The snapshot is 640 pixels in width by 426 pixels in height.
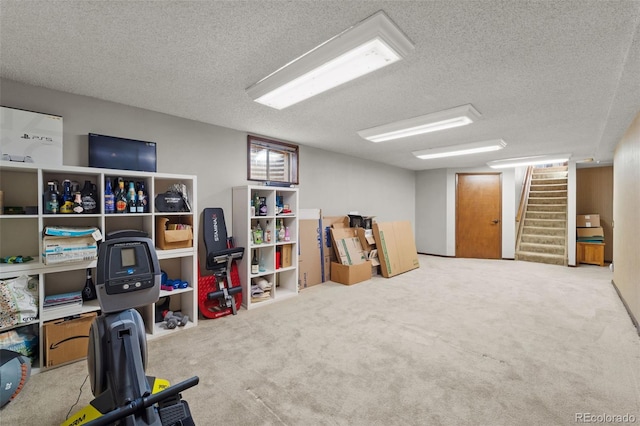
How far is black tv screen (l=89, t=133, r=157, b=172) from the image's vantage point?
2707 millimetres

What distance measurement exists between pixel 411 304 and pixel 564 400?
1.91 m

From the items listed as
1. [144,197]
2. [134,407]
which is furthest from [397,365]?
[144,197]

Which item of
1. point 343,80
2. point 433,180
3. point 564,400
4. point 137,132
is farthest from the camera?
point 433,180

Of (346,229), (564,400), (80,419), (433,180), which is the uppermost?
(433,180)

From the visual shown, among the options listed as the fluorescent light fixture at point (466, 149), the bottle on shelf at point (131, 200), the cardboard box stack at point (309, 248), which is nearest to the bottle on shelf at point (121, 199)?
the bottle on shelf at point (131, 200)

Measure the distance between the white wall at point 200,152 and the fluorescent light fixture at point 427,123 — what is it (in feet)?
4.82

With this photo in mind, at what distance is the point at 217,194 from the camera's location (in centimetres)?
367

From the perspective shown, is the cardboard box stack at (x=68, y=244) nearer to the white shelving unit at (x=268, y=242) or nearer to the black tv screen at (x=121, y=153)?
the black tv screen at (x=121, y=153)

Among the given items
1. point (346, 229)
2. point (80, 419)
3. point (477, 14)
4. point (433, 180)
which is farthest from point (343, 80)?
point (433, 180)

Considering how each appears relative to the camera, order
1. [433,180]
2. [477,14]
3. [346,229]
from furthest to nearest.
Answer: [433,180]
[346,229]
[477,14]

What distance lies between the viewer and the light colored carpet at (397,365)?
180 centimetres

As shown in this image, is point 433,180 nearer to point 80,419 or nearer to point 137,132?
point 137,132

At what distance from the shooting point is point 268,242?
3855mm

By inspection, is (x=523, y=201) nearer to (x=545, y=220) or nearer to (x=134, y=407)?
(x=545, y=220)
